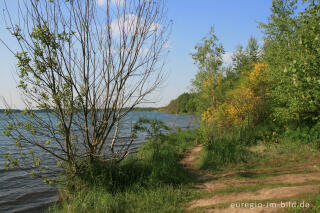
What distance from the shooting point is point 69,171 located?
5.00 metres

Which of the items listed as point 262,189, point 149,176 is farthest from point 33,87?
point 262,189

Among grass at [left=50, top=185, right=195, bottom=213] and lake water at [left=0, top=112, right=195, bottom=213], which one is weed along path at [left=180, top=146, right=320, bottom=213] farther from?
lake water at [left=0, top=112, right=195, bottom=213]

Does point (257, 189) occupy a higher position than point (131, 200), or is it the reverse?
point (257, 189)

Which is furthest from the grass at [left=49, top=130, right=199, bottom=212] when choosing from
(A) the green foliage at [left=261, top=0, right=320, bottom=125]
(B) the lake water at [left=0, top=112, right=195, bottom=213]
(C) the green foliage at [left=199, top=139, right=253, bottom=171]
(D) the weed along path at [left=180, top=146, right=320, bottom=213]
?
(A) the green foliage at [left=261, top=0, right=320, bottom=125]

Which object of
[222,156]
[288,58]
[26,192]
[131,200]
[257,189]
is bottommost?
[26,192]

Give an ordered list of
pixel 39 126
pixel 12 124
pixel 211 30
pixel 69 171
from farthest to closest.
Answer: pixel 211 30
pixel 69 171
pixel 39 126
pixel 12 124

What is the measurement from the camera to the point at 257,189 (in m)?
4.62

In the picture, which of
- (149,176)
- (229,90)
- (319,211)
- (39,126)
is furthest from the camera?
(229,90)

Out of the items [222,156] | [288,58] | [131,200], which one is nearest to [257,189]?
[222,156]

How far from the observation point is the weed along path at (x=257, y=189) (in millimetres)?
3712

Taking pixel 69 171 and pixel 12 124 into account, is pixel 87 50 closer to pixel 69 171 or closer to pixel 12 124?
pixel 12 124

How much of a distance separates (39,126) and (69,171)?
126 cm

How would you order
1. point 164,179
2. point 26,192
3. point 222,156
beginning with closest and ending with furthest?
1. point 164,179
2. point 26,192
3. point 222,156

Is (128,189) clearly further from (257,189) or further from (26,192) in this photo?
(26,192)
